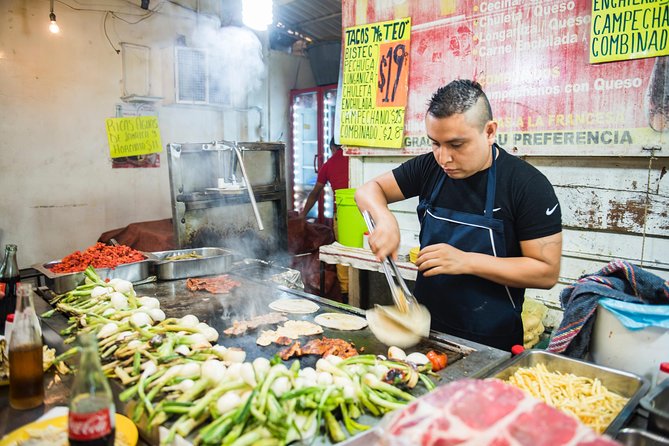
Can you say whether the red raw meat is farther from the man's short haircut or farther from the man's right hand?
the man's short haircut

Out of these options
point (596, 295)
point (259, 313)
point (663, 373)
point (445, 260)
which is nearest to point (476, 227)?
point (445, 260)

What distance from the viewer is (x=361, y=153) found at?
4738mm

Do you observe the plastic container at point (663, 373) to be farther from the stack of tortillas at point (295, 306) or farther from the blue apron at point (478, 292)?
the stack of tortillas at point (295, 306)

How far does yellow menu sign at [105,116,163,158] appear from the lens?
6363 mm

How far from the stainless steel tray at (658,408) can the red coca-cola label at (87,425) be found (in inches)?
63.6

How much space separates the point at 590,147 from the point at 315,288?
11.6 feet

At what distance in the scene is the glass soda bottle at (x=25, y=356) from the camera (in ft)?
5.77

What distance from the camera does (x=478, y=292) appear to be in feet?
7.77

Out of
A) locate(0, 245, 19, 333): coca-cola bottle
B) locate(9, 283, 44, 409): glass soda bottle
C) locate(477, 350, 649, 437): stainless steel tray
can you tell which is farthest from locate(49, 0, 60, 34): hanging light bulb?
locate(477, 350, 649, 437): stainless steel tray

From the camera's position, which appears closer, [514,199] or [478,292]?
[514,199]

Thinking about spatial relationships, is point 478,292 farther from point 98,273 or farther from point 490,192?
point 98,273

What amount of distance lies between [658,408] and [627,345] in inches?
17.9

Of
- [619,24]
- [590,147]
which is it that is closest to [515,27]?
[619,24]

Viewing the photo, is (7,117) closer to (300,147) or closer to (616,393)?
(300,147)
